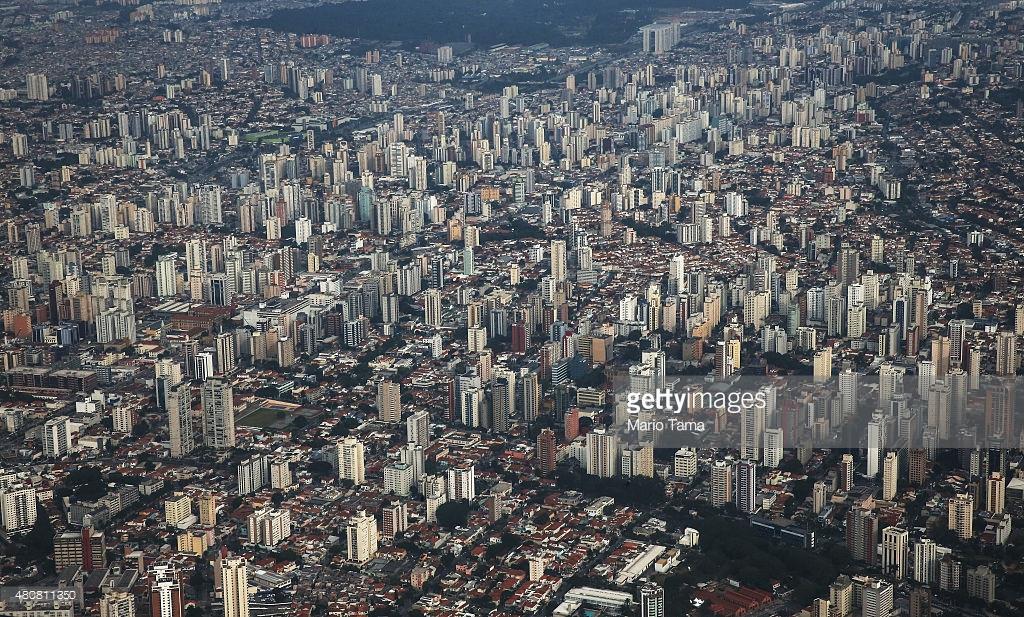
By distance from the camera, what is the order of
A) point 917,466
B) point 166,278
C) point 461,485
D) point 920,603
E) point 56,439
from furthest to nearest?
point 166,278 < point 56,439 < point 917,466 < point 461,485 < point 920,603

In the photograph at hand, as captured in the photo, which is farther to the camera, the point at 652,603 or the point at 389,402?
the point at 389,402

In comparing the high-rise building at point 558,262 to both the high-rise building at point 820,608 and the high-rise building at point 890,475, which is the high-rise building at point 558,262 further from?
the high-rise building at point 820,608

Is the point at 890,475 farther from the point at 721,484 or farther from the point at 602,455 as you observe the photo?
the point at 602,455

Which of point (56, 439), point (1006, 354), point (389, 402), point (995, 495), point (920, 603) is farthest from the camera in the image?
point (1006, 354)

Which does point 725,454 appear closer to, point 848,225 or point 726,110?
point 848,225

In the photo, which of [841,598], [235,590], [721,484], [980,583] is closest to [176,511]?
[235,590]

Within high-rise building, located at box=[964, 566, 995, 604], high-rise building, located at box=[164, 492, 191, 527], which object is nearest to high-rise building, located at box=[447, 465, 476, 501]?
high-rise building, located at box=[164, 492, 191, 527]

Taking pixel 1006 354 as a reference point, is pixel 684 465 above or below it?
below
